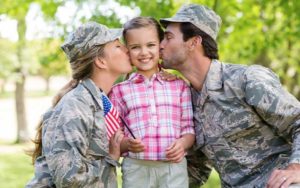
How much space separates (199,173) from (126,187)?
69 centimetres

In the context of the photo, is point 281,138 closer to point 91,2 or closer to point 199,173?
point 199,173

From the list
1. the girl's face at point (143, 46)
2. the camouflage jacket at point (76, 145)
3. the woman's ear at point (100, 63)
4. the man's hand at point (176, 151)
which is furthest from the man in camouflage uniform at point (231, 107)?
the camouflage jacket at point (76, 145)

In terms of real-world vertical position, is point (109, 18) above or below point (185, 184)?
above

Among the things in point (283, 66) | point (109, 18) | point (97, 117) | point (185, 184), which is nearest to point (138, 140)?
point (97, 117)

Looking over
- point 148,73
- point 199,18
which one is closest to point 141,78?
point 148,73

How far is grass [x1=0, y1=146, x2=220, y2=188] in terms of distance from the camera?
37.6 feet

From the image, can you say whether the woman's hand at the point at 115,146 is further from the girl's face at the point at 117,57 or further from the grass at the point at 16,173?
the grass at the point at 16,173

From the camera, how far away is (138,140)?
10.5 ft

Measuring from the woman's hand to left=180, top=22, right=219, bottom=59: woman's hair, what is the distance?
0.89 metres

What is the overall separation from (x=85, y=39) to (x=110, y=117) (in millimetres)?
501

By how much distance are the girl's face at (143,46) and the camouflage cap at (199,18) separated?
0.27m

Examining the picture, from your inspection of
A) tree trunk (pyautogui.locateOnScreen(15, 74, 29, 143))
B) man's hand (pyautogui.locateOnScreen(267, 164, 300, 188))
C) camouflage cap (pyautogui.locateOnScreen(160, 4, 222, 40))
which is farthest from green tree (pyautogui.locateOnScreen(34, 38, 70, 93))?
man's hand (pyautogui.locateOnScreen(267, 164, 300, 188))

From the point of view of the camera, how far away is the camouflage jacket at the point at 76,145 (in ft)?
9.54

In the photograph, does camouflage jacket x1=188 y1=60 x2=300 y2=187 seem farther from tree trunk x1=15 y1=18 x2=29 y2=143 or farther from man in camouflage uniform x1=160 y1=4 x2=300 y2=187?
tree trunk x1=15 y1=18 x2=29 y2=143
